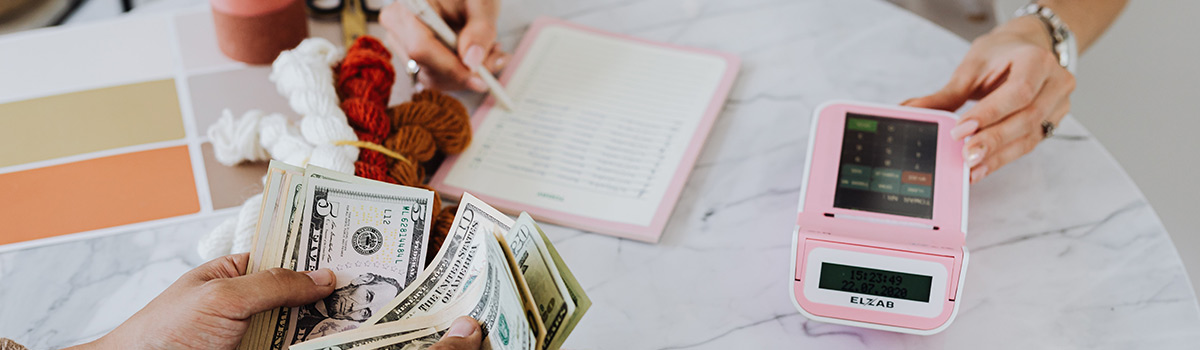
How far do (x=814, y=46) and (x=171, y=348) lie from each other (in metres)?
0.88

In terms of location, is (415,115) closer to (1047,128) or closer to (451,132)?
(451,132)

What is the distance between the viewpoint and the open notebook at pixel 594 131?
98 centimetres

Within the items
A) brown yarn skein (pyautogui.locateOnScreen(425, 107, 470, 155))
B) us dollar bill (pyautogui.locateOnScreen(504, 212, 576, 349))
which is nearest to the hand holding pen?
brown yarn skein (pyautogui.locateOnScreen(425, 107, 470, 155))

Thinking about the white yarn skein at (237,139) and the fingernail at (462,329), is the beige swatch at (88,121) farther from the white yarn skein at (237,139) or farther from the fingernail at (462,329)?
the fingernail at (462,329)

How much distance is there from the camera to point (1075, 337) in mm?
855

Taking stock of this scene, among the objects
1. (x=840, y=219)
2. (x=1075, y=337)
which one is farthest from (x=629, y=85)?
(x=1075, y=337)

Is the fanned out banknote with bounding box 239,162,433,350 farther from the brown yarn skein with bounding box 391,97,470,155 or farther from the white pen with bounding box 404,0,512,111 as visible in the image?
the white pen with bounding box 404,0,512,111

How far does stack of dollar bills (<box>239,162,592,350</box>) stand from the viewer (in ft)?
2.34

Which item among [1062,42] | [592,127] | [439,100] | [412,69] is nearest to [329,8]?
[412,69]

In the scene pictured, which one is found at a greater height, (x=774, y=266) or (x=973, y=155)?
(x=973, y=155)

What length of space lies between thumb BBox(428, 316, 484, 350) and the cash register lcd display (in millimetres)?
404

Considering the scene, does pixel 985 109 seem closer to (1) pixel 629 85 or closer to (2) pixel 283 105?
(1) pixel 629 85

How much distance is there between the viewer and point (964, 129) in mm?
956

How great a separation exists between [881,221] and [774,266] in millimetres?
120
